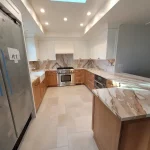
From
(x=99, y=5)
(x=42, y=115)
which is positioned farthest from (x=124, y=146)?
(x=99, y=5)

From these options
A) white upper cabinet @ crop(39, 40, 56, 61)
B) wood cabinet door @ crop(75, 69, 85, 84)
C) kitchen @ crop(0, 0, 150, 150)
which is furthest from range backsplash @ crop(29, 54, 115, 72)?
kitchen @ crop(0, 0, 150, 150)

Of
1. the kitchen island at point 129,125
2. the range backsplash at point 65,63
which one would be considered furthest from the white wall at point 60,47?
the kitchen island at point 129,125

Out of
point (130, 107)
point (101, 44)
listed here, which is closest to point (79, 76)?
point (101, 44)

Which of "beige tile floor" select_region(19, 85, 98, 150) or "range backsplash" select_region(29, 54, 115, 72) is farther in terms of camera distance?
"range backsplash" select_region(29, 54, 115, 72)

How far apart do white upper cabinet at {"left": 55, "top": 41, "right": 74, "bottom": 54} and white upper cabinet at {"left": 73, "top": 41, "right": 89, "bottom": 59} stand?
22 cm

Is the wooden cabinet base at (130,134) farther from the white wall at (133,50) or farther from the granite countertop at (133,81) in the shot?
the white wall at (133,50)

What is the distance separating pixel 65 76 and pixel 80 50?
5.12 feet

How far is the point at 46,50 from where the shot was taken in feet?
14.1

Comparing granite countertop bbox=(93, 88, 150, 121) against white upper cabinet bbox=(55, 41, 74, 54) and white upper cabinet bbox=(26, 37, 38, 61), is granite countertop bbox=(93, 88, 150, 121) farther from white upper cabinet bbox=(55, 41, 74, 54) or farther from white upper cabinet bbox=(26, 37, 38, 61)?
white upper cabinet bbox=(55, 41, 74, 54)

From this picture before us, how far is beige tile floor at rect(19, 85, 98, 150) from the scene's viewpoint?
148 centimetres

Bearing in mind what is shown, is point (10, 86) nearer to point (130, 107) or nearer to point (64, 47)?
point (130, 107)

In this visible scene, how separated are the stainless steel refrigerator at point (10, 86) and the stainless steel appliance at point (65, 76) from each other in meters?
2.67

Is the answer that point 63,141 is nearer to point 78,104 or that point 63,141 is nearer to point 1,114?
point 1,114

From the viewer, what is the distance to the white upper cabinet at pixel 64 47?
4332mm
